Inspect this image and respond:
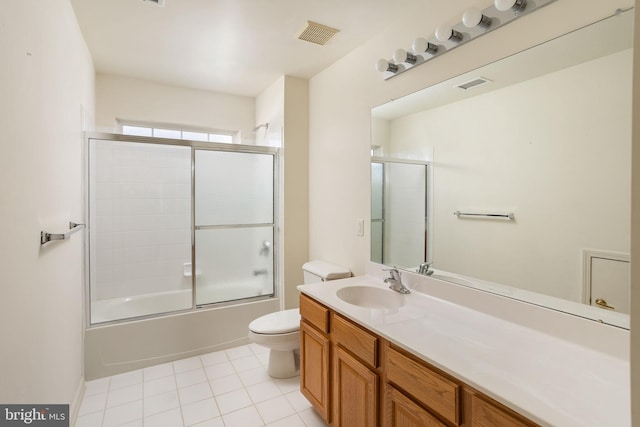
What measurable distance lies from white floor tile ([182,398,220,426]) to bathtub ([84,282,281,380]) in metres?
0.74

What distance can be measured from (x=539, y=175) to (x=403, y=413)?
1.13 meters

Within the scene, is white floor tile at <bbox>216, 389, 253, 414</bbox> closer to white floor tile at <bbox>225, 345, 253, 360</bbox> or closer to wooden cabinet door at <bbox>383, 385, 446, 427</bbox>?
white floor tile at <bbox>225, 345, 253, 360</bbox>

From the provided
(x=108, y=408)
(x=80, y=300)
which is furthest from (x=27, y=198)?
(x=108, y=408)

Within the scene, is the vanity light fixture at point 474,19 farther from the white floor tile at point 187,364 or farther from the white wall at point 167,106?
the white floor tile at point 187,364

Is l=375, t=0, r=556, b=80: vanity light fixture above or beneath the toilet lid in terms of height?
above

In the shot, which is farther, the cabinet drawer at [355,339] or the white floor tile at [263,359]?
the white floor tile at [263,359]

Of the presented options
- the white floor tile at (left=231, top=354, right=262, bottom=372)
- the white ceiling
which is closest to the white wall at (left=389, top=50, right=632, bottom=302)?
the white ceiling

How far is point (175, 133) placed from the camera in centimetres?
349

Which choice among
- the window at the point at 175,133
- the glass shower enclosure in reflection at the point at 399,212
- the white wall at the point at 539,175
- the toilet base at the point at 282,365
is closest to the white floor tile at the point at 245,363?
the toilet base at the point at 282,365

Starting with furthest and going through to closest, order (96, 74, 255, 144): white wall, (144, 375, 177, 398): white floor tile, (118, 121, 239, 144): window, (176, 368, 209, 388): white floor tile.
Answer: (118, 121, 239, 144): window → (96, 74, 255, 144): white wall → (176, 368, 209, 388): white floor tile → (144, 375, 177, 398): white floor tile

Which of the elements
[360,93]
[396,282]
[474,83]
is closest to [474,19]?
[474,83]

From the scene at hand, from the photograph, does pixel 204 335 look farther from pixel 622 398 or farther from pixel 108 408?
pixel 622 398

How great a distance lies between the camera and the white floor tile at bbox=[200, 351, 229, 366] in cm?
267

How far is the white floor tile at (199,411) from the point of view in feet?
6.41
